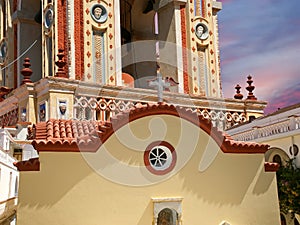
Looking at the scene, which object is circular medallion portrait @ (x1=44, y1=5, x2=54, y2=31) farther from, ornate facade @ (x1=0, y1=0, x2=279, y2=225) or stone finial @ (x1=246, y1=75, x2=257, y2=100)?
stone finial @ (x1=246, y1=75, x2=257, y2=100)

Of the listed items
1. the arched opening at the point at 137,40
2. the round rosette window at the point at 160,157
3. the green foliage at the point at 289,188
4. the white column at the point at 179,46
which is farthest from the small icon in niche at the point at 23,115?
the arched opening at the point at 137,40

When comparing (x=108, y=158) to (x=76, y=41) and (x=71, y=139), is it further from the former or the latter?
(x=76, y=41)

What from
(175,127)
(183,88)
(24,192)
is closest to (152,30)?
(183,88)

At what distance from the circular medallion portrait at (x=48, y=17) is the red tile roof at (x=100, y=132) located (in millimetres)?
6854

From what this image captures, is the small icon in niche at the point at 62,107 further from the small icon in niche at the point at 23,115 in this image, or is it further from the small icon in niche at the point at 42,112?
the small icon in niche at the point at 23,115

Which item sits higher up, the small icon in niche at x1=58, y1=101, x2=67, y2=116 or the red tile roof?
the small icon in niche at x1=58, y1=101, x2=67, y2=116

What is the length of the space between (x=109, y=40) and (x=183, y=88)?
11.1 ft

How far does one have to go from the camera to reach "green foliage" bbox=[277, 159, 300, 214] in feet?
Answer: 44.3

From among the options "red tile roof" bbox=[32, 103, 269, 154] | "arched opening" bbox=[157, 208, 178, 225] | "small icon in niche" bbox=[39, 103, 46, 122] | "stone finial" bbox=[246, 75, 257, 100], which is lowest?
"arched opening" bbox=[157, 208, 178, 225]

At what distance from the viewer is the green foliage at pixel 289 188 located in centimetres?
1349

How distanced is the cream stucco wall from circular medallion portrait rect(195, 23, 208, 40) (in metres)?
9.31

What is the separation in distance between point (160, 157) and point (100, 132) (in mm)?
1246

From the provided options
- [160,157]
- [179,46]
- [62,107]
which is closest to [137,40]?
[179,46]

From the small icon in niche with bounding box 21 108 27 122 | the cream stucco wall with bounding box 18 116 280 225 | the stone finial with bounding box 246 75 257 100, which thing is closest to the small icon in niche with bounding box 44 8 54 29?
the small icon in niche with bounding box 21 108 27 122
